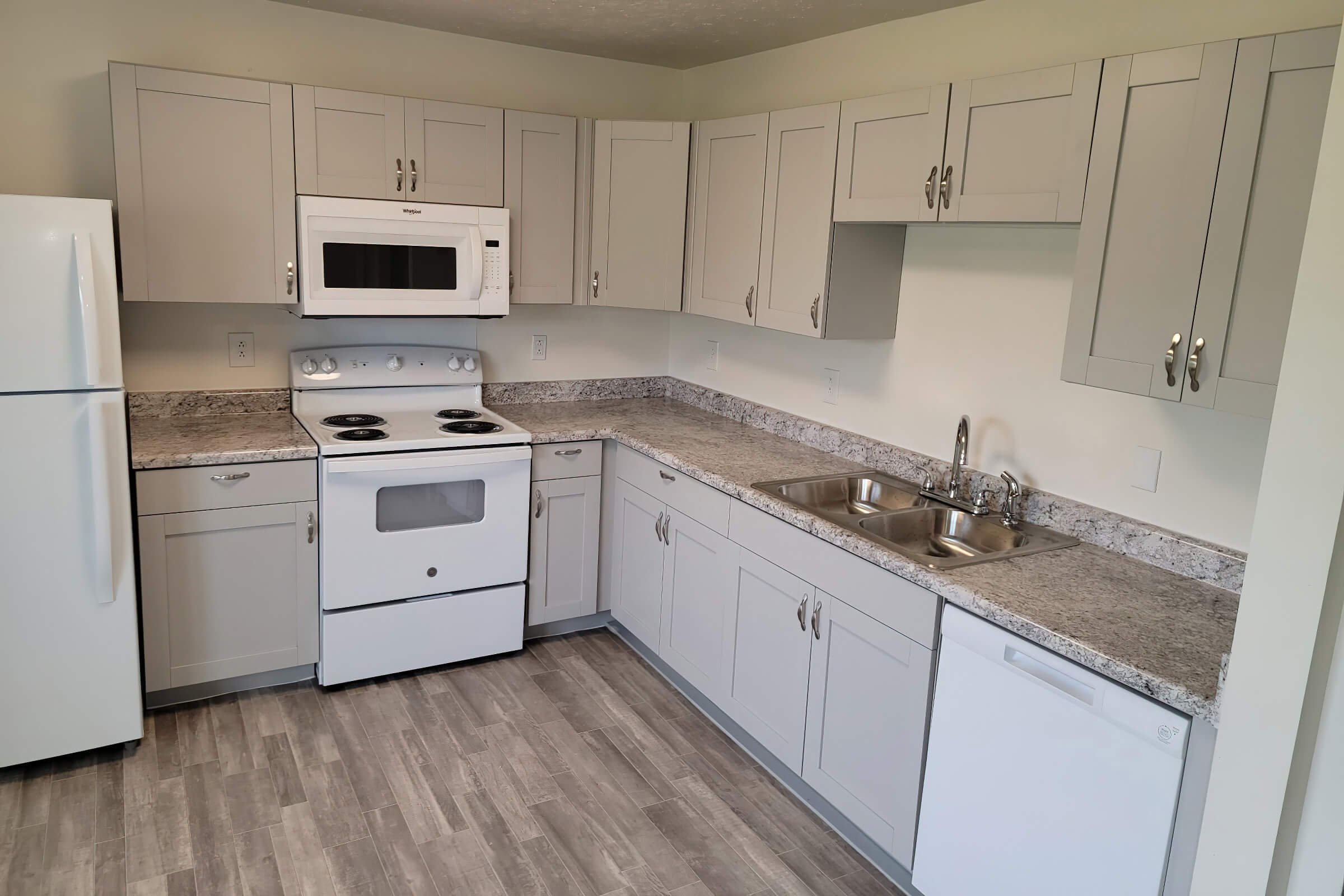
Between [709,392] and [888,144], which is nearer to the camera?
[888,144]

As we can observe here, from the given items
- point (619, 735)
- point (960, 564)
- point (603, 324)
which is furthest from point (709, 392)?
point (960, 564)

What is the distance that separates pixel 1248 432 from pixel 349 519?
2607 millimetres

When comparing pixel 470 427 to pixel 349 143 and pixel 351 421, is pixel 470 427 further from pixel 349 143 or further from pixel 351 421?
pixel 349 143

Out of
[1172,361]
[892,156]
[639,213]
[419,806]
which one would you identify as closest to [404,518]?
[419,806]

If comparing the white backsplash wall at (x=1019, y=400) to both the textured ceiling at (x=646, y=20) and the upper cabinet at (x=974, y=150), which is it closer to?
the upper cabinet at (x=974, y=150)

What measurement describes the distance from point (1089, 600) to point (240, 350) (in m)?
2.94

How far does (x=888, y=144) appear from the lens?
259 cm

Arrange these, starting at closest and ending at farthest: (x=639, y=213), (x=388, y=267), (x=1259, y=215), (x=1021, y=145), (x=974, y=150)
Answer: (x=1259, y=215) → (x=1021, y=145) → (x=974, y=150) → (x=388, y=267) → (x=639, y=213)

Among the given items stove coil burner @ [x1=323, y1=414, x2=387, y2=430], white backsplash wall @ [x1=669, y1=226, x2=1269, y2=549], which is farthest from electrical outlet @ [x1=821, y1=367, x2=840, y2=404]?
stove coil burner @ [x1=323, y1=414, x2=387, y2=430]

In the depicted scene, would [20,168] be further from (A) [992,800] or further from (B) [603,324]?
(A) [992,800]

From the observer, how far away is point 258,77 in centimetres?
322

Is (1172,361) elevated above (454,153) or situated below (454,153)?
below

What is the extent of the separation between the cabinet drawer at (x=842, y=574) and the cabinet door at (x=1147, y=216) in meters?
0.63

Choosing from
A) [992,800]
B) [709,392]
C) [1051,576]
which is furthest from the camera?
[709,392]
